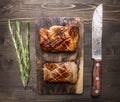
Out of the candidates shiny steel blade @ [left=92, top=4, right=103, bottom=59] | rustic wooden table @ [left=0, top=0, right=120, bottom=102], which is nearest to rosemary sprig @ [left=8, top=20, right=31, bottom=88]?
rustic wooden table @ [left=0, top=0, right=120, bottom=102]

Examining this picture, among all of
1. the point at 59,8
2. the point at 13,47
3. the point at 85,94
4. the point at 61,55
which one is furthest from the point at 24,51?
the point at 85,94

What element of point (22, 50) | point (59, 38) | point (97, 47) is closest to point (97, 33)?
point (97, 47)

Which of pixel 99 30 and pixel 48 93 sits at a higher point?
pixel 99 30

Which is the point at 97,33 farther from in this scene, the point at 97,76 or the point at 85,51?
the point at 97,76

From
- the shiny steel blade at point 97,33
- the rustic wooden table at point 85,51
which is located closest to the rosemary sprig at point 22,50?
the rustic wooden table at point 85,51

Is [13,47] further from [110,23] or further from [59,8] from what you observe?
[110,23]
